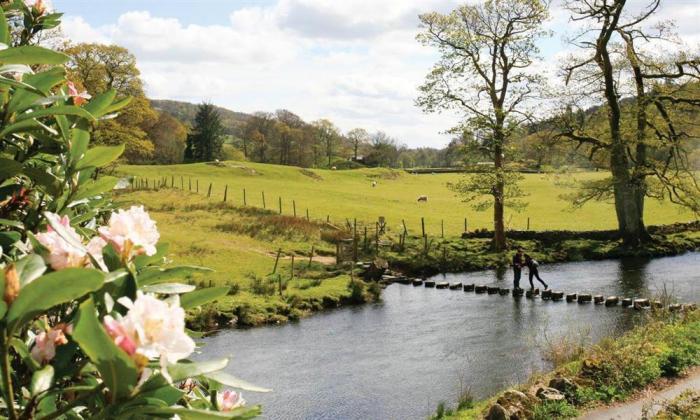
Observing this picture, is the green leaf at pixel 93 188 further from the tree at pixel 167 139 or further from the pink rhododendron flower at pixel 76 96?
the tree at pixel 167 139

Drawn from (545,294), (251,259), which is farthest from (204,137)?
(545,294)

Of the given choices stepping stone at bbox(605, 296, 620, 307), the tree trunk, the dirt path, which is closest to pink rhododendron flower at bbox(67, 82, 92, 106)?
the dirt path

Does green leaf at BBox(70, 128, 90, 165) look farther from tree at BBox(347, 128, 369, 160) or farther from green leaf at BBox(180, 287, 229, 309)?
tree at BBox(347, 128, 369, 160)

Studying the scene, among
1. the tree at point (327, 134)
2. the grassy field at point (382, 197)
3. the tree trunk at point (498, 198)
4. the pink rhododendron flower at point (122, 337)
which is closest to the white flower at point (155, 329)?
the pink rhododendron flower at point (122, 337)

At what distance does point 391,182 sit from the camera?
252ft

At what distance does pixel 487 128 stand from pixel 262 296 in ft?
53.8

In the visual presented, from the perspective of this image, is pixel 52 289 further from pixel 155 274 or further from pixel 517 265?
pixel 517 265

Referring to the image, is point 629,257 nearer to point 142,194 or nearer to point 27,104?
point 142,194

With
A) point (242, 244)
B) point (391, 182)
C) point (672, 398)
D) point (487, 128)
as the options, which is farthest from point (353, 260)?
point (391, 182)

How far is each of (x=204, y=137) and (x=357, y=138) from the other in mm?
50631

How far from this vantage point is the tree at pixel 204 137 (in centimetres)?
8712

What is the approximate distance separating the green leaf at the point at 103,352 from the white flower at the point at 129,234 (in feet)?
1.67

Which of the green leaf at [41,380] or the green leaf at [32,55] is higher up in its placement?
the green leaf at [32,55]

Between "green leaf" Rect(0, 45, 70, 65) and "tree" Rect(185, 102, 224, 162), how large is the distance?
87.2 meters
